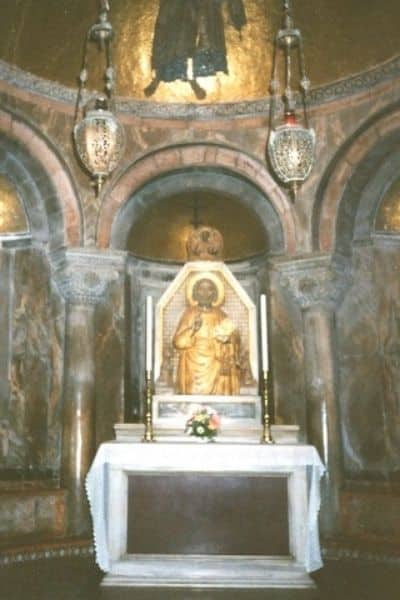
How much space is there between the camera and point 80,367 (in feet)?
25.6

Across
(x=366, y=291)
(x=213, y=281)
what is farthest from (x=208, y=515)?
(x=366, y=291)

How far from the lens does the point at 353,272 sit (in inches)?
334

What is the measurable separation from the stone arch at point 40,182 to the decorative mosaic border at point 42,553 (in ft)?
11.2

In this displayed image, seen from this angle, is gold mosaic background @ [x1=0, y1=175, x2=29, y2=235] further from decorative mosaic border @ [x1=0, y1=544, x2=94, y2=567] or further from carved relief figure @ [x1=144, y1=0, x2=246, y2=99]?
decorative mosaic border @ [x1=0, y1=544, x2=94, y2=567]

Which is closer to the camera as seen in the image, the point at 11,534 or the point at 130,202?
the point at 11,534

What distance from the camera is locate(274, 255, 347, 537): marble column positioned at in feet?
24.7

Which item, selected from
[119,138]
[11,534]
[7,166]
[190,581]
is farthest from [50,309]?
[190,581]

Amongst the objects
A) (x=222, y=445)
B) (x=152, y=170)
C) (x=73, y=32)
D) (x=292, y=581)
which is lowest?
(x=292, y=581)

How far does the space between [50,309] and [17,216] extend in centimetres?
124

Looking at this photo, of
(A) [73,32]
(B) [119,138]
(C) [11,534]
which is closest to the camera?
(B) [119,138]

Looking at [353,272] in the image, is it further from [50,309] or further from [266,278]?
[50,309]

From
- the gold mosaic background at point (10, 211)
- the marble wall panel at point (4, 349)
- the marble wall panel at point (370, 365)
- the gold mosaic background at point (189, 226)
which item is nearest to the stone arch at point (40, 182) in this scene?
the gold mosaic background at point (10, 211)

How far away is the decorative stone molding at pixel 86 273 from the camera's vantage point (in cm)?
798

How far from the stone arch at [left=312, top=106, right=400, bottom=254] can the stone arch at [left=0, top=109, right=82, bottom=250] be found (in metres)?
2.96
